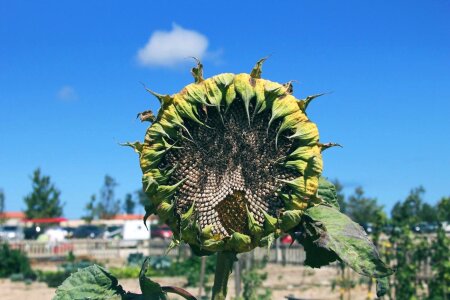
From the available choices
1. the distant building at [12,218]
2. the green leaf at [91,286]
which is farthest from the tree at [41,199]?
the green leaf at [91,286]

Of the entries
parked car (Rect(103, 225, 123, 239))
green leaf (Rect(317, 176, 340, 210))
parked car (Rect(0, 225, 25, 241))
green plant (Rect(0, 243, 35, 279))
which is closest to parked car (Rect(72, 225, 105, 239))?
parked car (Rect(103, 225, 123, 239))

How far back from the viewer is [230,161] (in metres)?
2.37

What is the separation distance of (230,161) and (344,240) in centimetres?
44

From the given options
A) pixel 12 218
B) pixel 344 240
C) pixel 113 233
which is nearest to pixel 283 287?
pixel 344 240

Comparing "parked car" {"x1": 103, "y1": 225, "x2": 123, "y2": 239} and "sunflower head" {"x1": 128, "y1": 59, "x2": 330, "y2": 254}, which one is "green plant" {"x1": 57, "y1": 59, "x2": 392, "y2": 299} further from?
"parked car" {"x1": 103, "y1": 225, "x2": 123, "y2": 239}

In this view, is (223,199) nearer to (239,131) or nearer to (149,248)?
(239,131)

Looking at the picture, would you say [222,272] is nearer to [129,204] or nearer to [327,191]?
[327,191]

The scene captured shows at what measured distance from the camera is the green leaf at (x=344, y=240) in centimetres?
228

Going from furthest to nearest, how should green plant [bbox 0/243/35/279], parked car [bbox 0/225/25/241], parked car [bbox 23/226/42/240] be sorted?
1. parked car [bbox 23/226/42/240]
2. parked car [bbox 0/225/25/241]
3. green plant [bbox 0/243/35/279]

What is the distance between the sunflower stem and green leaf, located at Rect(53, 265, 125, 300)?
0.39 metres

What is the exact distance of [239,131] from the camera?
236 centimetres

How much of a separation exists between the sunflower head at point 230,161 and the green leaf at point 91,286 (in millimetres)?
Answer: 472

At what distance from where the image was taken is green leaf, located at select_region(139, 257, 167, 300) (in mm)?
2537

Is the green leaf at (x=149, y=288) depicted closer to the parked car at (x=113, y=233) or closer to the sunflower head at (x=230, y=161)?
the sunflower head at (x=230, y=161)
